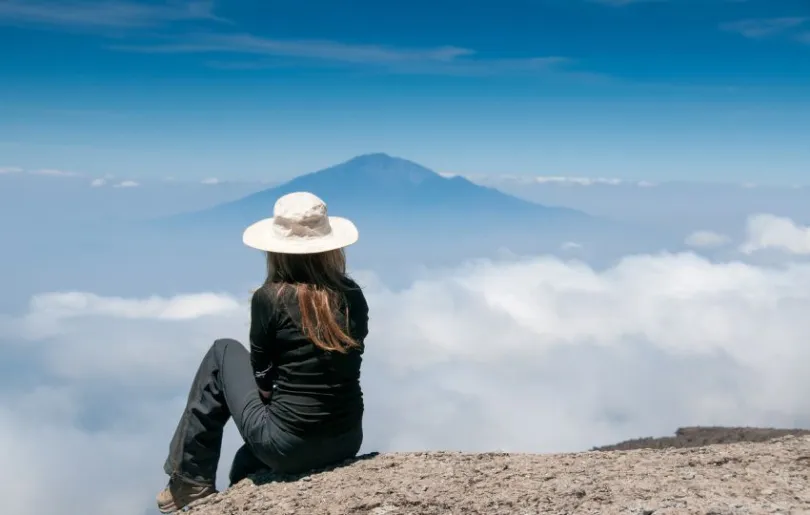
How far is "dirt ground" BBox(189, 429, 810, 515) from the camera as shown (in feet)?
18.0

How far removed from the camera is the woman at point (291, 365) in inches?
240

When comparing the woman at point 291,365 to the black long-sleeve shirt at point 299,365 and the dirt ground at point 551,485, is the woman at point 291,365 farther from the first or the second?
the dirt ground at point 551,485

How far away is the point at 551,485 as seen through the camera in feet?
20.2

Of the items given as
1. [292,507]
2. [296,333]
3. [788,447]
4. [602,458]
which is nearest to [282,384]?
[296,333]

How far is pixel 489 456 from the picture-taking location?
745cm

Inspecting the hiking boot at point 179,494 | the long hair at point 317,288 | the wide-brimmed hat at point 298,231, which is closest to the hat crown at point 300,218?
the wide-brimmed hat at point 298,231

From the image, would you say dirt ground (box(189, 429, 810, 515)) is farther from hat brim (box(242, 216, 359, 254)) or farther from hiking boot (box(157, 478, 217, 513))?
hat brim (box(242, 216, 359, 254))

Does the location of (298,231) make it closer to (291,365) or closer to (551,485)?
(291,365)

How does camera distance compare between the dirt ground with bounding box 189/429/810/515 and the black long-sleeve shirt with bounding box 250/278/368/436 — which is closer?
the dirt ground with bounding box 189/429/810/515

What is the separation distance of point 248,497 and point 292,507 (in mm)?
651

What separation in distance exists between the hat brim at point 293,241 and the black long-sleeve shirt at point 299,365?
0.36m

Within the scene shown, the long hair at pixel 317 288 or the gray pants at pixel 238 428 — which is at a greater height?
the long hair at pixel 317 288

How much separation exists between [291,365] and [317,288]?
765mm

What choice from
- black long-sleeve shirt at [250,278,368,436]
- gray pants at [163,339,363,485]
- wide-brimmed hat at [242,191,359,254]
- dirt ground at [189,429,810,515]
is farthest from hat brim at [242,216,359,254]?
dirt ground at [189,429,810,515]
